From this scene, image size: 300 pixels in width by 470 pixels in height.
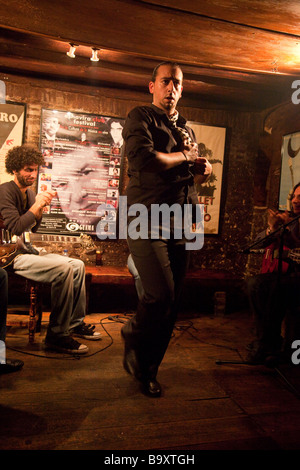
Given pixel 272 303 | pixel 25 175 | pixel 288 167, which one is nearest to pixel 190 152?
pixel 272 303

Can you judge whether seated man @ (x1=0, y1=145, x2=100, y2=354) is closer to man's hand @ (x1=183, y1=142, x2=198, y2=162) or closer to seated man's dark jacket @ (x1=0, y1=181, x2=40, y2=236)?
seated man's dark jacket @ (x1=0, y1=181, x2=40, y2=236)

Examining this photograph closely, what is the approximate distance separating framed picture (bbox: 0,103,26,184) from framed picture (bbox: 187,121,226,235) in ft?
8.29

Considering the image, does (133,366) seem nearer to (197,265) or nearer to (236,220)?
(197,265)

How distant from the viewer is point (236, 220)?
5684 millimetres

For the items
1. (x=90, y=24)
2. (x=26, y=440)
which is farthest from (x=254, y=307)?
(x=90, y=24)

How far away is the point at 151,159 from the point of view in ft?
7.20

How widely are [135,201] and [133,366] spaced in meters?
A: 1.16

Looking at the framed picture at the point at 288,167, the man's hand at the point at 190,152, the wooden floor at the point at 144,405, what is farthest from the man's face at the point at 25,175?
the framed picture at the point at 288,167

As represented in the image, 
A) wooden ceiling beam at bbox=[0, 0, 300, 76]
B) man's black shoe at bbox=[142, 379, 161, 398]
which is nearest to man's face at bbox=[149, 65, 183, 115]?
wooden ceiling beam at bbox=[0, 0, 300, 76]

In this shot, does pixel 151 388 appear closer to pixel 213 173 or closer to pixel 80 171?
pixel 80 171

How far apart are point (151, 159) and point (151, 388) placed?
1588 millimetres

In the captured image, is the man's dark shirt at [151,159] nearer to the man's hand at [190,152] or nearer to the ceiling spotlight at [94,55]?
the man's hand at [190,152]

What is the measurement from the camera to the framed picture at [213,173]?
17.7 feet

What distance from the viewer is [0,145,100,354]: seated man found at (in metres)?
3.27
